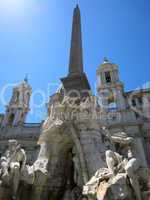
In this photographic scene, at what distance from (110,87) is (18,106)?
53.5 ft

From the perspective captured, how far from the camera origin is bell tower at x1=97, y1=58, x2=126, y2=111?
3213 centimetres

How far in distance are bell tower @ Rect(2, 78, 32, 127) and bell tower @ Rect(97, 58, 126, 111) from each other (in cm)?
1360

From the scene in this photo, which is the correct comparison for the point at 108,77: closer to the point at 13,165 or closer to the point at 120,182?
the point at 13,165

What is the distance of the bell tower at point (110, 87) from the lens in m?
32.1

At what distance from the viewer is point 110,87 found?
34.4 m

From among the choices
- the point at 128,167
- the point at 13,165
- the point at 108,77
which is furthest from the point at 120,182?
the point at 108,77

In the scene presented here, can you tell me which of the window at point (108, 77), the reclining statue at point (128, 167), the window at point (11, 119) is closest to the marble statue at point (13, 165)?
the reclining statue at point (128, 167)

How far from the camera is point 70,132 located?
758 centimetres

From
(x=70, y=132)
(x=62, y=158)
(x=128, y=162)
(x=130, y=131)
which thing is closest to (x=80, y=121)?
(x=70, y=132)

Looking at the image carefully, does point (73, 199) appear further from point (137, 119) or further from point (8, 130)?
point (8, 130)

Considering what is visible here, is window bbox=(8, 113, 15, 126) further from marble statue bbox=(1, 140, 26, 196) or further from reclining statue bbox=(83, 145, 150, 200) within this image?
reclining statue bbox=(83, 145, 150, 200)

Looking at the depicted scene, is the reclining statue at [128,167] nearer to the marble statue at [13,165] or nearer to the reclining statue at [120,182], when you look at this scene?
the reclining statue at [120,182]

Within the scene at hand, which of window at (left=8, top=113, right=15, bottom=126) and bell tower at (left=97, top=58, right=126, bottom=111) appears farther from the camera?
window at (left=8, top=113, right=15, bottom=126)

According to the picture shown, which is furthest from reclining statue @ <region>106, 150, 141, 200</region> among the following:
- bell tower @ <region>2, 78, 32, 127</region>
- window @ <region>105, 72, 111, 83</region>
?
window @ <region>105, 72, 111, 83</region>
